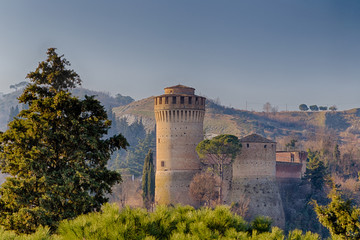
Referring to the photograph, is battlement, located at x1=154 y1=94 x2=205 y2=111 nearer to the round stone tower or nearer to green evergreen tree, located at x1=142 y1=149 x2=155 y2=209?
the round stone tower

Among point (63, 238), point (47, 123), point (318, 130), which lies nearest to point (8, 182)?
point (47, 123)

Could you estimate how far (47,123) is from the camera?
17062 millimetres

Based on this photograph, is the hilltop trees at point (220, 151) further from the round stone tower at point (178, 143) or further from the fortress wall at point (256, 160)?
→ the round stone tower at point (178, 143)

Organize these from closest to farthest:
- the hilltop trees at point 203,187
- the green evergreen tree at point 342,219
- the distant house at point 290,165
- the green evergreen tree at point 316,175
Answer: the green evergreen tree at point 342,219 → the hilltop trees at point 203,187 → the distant house at point 290,165 → the green evergreen tree at point 316,175

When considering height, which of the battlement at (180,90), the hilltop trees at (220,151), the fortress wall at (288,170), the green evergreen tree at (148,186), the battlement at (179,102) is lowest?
the green evergreen tree at (148,186)

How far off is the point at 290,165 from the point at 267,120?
94350mm

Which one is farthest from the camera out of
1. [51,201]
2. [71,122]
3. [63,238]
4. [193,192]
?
[193,192]

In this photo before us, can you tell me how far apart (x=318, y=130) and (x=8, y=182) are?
129111mm

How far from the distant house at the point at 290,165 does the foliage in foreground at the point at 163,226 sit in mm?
38137

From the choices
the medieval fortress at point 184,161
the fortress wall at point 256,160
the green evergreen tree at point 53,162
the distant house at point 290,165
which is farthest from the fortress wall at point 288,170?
the green evergreen tree at point 53,162

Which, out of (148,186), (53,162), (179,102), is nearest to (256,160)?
(179,102)

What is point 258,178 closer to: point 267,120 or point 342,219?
point 342,219

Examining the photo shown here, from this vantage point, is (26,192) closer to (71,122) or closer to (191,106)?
(71,122)

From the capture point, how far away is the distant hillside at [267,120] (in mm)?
122875
